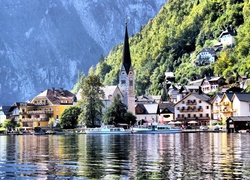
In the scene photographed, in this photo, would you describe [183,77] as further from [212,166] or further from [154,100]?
[212,166]

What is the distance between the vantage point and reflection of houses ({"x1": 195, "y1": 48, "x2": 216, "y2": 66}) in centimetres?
18525

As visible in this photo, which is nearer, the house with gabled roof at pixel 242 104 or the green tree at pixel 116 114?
the house with gabled roof at pixel 242 104

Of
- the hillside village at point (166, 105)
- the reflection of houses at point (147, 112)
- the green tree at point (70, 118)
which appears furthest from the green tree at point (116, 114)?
the reflection of houses at point (147, 112)

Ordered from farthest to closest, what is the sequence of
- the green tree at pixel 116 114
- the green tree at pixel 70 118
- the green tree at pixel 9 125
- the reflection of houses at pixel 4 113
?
the reflection of houses at pixel 4 113 → the green tree at pixel 9 125 → the green tree at pixel 70 118 → the green tree at pixel 116 114

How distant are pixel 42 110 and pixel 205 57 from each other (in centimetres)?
6415

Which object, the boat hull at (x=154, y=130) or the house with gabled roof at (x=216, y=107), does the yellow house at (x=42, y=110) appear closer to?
the boat hull at (x=154, y=130)

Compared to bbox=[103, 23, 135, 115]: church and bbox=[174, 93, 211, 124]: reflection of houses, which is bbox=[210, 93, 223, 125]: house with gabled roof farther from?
bbox=[103, 23, 135, 115]: church

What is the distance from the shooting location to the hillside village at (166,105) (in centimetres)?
12606

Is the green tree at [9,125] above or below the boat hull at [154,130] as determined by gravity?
above

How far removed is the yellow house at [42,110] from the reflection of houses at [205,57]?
179 feet

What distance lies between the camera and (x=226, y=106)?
410 ft

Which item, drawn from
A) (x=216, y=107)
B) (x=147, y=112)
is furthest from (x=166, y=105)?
(x=216, y=107)

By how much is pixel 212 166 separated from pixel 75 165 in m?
8.54

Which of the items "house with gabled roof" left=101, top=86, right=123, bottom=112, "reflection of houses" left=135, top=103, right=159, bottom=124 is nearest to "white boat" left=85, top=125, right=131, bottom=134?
"house with gabled roof" left=101, top=86, right=123, bottom=112
